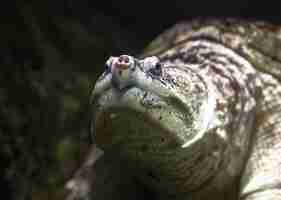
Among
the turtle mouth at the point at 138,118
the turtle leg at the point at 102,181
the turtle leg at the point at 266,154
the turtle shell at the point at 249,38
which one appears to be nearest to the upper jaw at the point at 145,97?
the turtle mouth at the point at 138,118

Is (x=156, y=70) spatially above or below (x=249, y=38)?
below

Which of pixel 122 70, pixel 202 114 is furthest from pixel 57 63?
pixel 122 70

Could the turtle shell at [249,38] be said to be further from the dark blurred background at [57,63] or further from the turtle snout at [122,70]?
the dark blurred background at [57,63]

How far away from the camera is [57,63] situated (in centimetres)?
352

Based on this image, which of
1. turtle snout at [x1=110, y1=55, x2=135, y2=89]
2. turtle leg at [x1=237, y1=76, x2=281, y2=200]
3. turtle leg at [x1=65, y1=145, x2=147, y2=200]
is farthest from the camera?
turtle leg at [x1=65, y1=145, x2=147, y2=200]

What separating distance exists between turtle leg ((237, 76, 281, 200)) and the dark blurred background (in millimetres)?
1133

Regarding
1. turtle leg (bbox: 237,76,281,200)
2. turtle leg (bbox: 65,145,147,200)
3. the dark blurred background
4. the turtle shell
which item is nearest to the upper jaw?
turtle leg (bbox: 237,76,281,200)

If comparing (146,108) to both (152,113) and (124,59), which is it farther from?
(124,59)

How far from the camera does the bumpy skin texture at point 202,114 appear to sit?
6.23 ft

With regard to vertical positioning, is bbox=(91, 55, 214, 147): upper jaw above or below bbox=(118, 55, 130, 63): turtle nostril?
below

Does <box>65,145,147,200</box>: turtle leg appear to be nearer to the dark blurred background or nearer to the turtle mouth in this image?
the dark blurred background

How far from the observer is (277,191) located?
6.58 ft

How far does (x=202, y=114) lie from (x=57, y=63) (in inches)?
66.6

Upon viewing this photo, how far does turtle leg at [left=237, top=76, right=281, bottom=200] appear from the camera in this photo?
6.75ft
